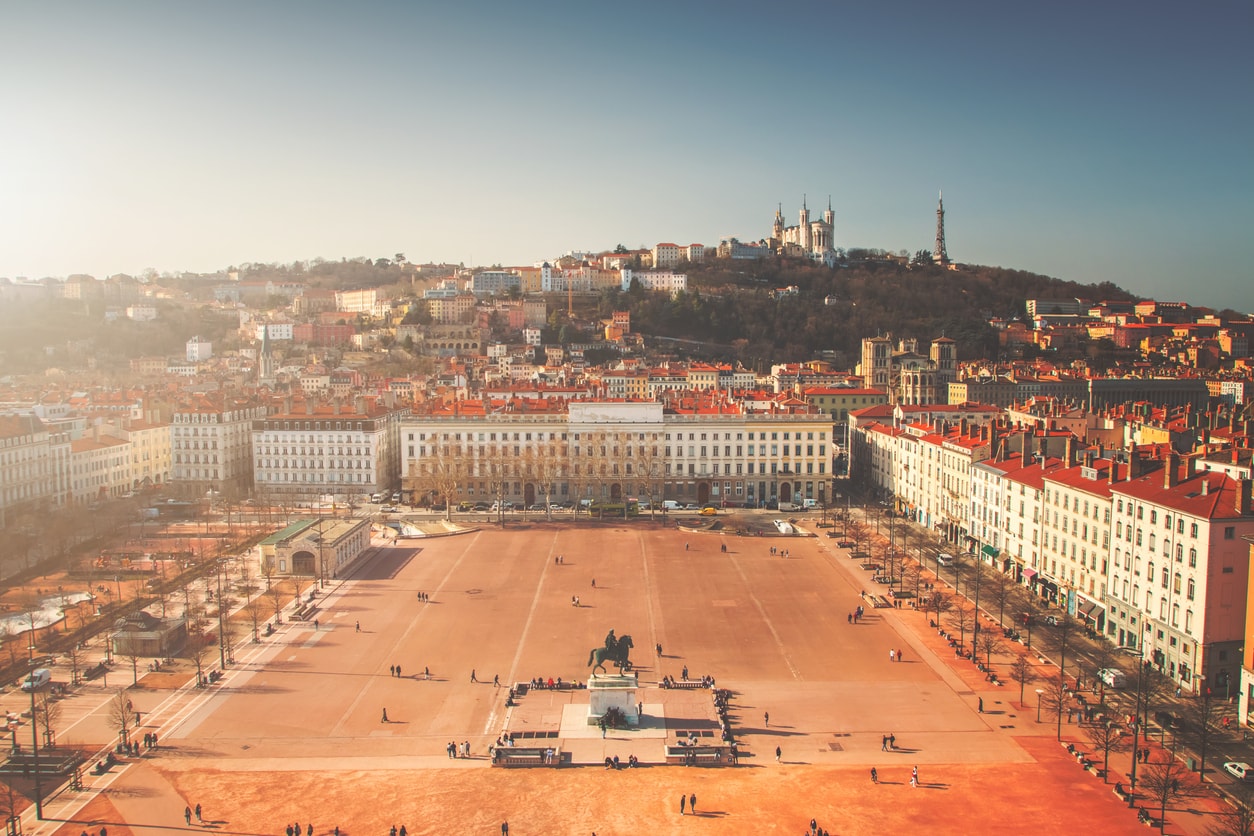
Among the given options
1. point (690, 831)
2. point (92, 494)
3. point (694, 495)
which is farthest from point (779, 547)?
point (92, 494)

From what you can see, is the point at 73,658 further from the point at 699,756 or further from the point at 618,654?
the point at 699,756

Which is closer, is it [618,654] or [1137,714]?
[1137,714]

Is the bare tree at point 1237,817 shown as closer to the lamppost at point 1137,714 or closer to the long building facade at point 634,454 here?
the lamppost at point 1137,714

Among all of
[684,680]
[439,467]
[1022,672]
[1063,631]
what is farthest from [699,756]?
[439,467]

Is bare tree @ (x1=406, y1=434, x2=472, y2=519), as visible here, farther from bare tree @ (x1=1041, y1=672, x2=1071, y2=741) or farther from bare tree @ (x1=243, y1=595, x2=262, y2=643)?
bare tree @ (x1=1041, y1=672, x2=1071, y2=741)

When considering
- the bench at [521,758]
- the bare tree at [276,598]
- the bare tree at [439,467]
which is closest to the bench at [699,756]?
the bench at [521,758]

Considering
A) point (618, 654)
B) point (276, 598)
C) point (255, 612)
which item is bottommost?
point (276, 598)

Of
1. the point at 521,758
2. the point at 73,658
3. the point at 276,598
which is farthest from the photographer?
the point at 276,598
